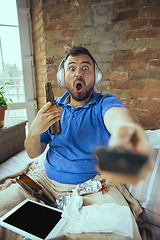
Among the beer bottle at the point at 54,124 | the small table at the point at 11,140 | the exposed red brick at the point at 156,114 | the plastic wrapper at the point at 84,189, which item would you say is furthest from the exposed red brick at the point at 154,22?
the small table at the point at 11,140

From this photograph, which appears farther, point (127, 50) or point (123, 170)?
point (127, 50)

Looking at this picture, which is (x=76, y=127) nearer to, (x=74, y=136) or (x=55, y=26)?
(x=74, y=136)

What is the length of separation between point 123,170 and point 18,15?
105 inches

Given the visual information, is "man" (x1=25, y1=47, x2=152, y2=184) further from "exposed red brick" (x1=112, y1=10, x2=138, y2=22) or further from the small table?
"exposed red brick" (x1=112, y1=10, x2=138, y2=22)

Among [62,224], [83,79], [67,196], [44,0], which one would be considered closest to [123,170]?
[62,224]

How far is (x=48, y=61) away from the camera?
75.2 inches

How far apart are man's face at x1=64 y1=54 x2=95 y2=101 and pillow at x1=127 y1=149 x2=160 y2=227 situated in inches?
24.1

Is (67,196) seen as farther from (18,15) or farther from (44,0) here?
(18,15)

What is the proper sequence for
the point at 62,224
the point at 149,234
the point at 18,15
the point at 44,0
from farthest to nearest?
the point at 18,15
the point at 44,0
the point at 149,234
the point at 62,224

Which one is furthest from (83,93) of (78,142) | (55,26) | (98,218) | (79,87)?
(55,26)

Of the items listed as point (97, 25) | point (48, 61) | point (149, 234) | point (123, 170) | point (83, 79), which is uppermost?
point (97, 25)

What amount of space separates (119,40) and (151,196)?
1450 millimetres

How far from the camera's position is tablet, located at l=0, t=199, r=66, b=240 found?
65 cm

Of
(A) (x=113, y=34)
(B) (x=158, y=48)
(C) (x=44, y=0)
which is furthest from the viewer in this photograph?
(C) (x=44, y=0)
